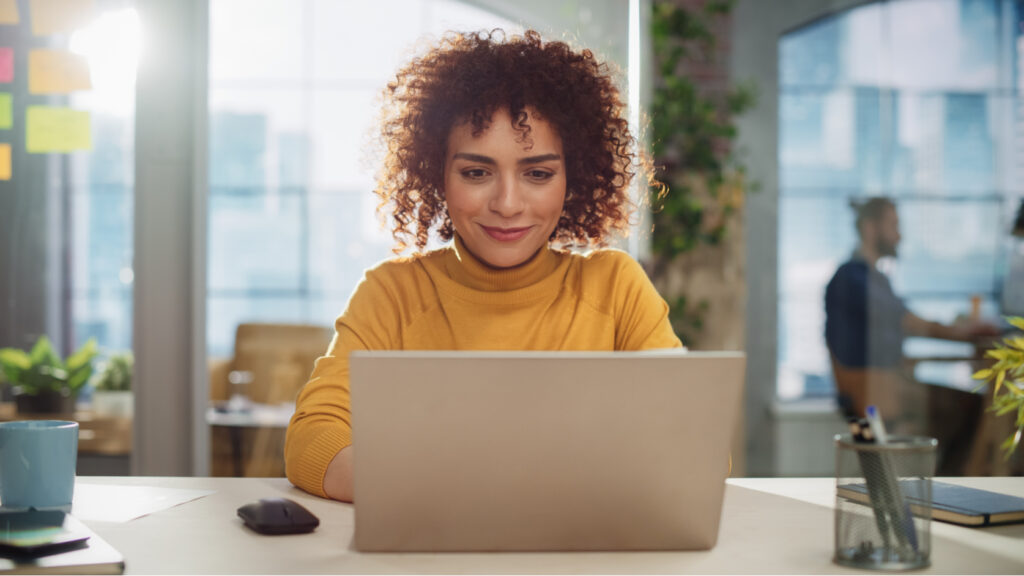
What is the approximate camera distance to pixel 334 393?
4.68 ft

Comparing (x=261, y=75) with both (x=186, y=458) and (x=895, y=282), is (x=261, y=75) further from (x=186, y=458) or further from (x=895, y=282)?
(x=895, y=282)

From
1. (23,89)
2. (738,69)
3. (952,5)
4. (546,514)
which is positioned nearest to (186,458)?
(23,89)

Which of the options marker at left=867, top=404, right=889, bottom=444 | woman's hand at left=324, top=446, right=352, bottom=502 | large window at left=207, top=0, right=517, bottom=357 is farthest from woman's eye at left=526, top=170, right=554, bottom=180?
large window at left=207, top=0, right=517, bottom=357

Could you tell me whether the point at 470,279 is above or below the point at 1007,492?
above

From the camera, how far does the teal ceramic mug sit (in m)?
1.09

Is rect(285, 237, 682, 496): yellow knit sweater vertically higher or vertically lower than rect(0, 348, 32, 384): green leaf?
higher

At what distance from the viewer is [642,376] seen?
843mm

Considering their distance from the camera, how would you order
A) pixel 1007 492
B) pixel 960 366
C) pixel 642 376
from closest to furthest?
pixel 642 376
pixel 1007 492
pixel 960 366

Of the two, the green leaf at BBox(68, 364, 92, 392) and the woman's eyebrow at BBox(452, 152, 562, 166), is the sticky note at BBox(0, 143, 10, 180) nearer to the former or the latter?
the green leaf at BBox(68, 364, 92, 392)

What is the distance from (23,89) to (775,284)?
9.26ft

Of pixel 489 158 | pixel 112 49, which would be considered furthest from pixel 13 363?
pixel 489 158

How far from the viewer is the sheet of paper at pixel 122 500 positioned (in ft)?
3.67

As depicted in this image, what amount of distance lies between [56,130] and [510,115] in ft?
6.37

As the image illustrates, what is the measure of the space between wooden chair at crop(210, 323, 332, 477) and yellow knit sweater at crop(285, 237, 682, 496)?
168cm
